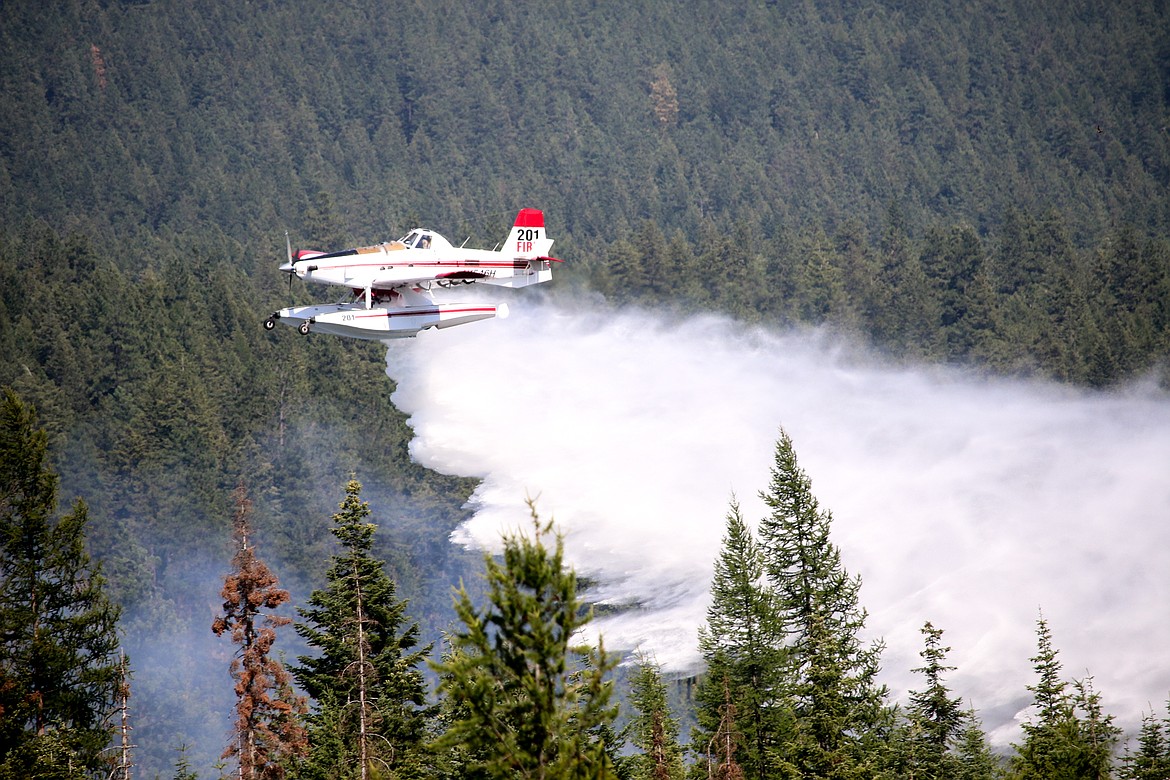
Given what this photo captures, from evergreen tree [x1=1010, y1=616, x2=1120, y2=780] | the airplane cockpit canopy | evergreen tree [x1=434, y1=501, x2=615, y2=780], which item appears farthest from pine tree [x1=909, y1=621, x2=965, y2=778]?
evergreen tree [x1=434, y1=501, x2=615, y2=780]

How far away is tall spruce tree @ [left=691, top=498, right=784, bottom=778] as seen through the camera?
35.3 meters

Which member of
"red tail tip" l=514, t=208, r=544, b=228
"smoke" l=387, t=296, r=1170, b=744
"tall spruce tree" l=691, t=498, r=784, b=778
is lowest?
"tall spruce tree" l=691, t=498, r=784, b=778

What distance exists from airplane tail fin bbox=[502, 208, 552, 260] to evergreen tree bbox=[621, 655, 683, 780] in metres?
10.1

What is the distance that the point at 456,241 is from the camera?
134125 millimetres

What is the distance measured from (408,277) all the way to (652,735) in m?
12.9

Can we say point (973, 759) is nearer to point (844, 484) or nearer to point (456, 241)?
point (844, 484)

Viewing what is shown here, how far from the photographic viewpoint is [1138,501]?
5669cm

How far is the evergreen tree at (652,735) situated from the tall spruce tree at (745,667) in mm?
1065

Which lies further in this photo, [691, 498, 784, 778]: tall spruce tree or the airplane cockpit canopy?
the airplane cockpit canopy

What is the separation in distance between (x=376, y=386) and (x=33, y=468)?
4857cm

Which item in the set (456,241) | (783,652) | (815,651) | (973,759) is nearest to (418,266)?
(783,652)

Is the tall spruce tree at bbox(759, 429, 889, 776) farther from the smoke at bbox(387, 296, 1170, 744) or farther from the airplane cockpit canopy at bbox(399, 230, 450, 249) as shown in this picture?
the smoke at bbox(387, 296, 1170, 744)

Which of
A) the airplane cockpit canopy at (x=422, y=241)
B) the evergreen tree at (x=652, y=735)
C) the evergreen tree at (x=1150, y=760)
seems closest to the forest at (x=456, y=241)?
the evergreen tree at (x=1150, y=760)

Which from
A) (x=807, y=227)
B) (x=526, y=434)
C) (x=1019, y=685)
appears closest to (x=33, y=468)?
(x=526, y=434)
